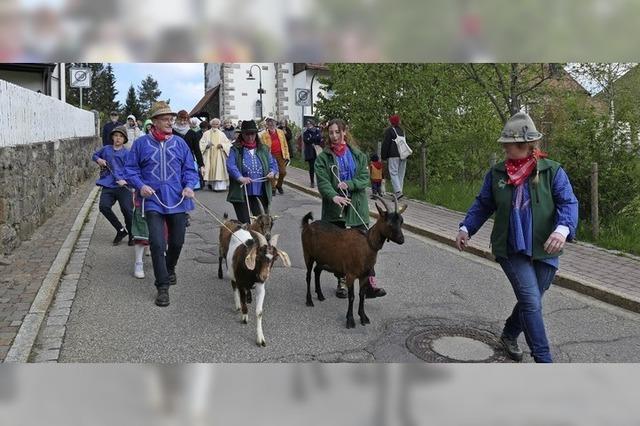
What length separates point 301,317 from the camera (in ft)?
19.2

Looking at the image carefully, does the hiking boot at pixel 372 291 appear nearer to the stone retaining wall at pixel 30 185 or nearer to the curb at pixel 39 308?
the curb at pixel 39 308

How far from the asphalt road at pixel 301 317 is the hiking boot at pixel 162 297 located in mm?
94

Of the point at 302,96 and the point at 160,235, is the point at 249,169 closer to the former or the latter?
the point at 160,235

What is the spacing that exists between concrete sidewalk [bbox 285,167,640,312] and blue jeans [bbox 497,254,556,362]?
262 centimetres

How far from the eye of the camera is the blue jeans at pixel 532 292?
4145mm

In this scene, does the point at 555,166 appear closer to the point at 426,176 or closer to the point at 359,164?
the point at 359,164

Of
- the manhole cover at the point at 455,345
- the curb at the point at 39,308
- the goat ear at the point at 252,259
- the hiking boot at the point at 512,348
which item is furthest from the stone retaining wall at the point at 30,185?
the hiking boot at the point at 512,348

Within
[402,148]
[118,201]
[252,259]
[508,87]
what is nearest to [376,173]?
[402,148]

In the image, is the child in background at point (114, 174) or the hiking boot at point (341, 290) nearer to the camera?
the hiking boot at point (341, 290)
